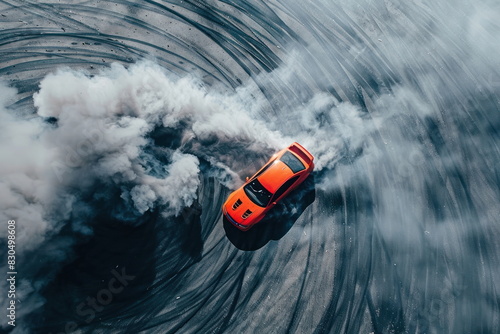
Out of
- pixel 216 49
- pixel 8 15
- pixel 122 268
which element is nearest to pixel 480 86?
pixel 216 49

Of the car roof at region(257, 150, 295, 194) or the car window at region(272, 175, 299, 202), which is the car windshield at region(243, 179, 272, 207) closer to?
the car roof at region(257, 150, 295, 194)

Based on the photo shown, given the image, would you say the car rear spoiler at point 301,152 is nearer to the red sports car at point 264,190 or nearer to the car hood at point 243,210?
the red sports car at point 264,190

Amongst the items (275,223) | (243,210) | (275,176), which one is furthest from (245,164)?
(275,223)

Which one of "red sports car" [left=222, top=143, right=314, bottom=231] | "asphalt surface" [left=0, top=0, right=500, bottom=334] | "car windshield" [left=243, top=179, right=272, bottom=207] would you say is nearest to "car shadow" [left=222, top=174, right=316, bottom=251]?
"asphalt surface" [left=0, top=0, right=500, bottom=334]

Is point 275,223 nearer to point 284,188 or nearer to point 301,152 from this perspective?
point 284,188

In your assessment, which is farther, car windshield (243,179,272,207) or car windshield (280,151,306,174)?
car windshield (280,151,306,174)

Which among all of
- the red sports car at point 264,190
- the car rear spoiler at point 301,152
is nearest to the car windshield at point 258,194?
the red sports car at point 264,190

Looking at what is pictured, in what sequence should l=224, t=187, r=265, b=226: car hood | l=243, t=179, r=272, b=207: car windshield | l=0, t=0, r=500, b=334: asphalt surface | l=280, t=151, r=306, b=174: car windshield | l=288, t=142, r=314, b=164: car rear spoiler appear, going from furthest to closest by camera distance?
l=288, t=142, r=314, b=164: car rear spoiler, l=280, t=151, r=306, b=174: car windshield, l=243, t=179, r=272, b=207: car windshield, l=224, t=187, r=265, b=226: car hood, l=0, t=0, r=500, b=334: asphalt surface

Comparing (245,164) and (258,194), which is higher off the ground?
(245,164)
